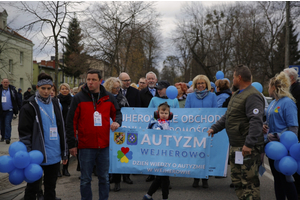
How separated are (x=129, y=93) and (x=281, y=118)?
144 inches

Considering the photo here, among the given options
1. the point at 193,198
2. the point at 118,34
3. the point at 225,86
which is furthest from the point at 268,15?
the point at 193,198

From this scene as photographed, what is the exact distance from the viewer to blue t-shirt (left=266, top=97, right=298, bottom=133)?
12.7ft

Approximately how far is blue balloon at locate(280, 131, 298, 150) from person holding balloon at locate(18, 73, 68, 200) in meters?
3.10

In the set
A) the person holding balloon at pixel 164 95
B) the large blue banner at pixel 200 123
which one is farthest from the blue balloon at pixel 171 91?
the large blue banner at pixel 200 123

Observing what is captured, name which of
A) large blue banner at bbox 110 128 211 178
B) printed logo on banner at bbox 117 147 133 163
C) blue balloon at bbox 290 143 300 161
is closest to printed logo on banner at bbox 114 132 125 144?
large blue banner at bbox 110 128 211 178

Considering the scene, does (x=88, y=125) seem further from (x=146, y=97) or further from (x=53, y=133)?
(x=146, y=97)

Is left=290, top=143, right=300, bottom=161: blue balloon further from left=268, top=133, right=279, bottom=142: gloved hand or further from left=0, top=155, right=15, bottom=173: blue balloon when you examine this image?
left=0, top=155, right=15, bottom=173: blue balloon

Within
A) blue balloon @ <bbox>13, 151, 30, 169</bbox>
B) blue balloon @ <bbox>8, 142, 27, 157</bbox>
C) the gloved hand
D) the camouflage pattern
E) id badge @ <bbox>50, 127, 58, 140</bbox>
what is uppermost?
id badge @ <bbox>50, 127, 58, 140</bbox>

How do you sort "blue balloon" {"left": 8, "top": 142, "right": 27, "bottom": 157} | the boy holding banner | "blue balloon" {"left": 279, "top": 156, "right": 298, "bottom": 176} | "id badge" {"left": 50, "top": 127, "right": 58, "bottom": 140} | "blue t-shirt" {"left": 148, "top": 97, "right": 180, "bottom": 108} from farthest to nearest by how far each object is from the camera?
1. "blue t-shirt" {"left": 148, "top": 97, "right": 180, "bottom": 108}
2. the boy holding banner
3. "id badge" {"left": 50, "top": 127, "right": 58, "bottom": 140}
4. "blue balloon" {"left": 279, "top": 156, "right": 298, "bottom": 176}
5. "blue balloon" {"left": 8, "top": 142, "right": 27, "bottom": 157}

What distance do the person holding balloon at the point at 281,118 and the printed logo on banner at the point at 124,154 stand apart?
232cm

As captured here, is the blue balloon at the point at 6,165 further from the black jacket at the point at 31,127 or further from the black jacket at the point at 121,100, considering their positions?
the black jacket at the point at 121,100

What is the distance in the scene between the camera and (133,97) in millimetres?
6621

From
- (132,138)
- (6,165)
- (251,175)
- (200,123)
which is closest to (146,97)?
(200,123)

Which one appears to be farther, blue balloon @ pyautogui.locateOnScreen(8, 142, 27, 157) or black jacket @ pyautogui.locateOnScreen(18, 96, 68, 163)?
black jacket @ pyautogui.locateOnScreen(18, 96, 68, 163)
